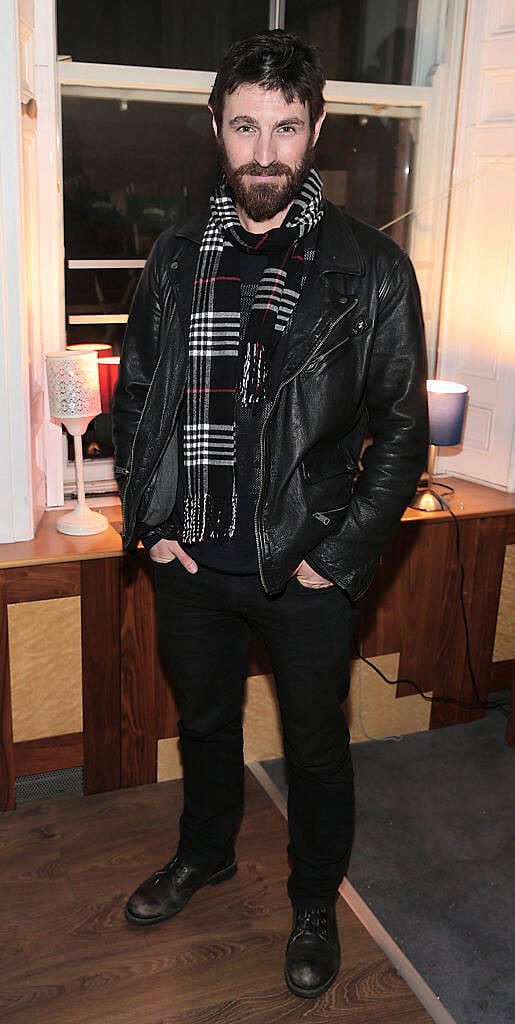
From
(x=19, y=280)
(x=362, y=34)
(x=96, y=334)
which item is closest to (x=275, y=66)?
(x=19, y=280)

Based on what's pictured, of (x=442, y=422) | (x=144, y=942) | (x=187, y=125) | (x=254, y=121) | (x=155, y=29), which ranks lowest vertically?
(x=144, y=942)

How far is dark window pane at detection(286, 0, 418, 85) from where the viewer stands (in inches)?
116

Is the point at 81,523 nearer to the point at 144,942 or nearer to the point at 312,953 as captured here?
the point at 144,942

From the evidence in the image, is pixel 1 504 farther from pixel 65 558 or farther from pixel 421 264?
pixel 421 264

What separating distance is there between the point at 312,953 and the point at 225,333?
49.3 inches

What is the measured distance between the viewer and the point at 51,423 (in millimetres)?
2771

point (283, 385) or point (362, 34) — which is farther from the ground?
point (362, 34)

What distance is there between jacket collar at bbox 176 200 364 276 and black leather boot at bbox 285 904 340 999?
1.27 metres

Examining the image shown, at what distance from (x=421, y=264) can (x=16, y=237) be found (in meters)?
1.43

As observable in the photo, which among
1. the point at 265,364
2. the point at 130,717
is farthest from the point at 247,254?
the point at 130,717

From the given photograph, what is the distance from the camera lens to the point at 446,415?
2.92 meters

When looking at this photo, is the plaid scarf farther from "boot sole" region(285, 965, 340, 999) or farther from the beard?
"boot sole" region(285, 965, 340, 999)

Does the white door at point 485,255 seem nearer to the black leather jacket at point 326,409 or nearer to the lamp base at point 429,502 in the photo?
the lamp base at point 429,502

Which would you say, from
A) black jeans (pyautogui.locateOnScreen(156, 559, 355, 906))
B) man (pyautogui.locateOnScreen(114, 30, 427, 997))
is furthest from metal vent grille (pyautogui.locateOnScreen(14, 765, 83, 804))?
man (pyautogui.locateOnScreen(114, 30, 427, 997))
